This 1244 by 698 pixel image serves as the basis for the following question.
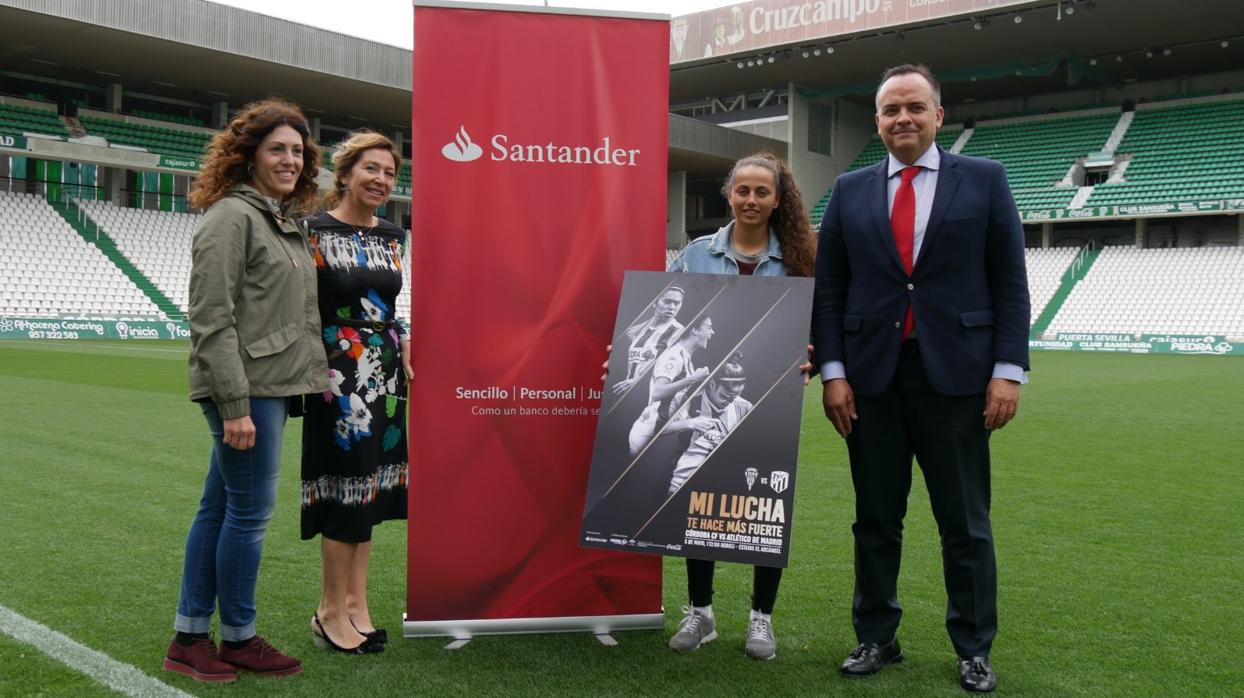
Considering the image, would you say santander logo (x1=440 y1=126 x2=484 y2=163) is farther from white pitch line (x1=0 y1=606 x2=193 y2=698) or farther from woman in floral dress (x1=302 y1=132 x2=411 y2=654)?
white pitch line (x1=0 y1=606 x2=193 y2=698)

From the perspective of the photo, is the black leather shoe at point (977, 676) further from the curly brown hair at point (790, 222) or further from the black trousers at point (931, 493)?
the curly brown hair at point (790, 222)

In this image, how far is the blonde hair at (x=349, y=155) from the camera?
3100 mm

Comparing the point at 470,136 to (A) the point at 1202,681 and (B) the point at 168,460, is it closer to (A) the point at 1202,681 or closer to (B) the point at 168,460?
(A) the point at 1202,681

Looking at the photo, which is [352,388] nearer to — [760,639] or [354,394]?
[354,394]

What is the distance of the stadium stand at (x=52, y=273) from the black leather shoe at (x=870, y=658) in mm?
23562

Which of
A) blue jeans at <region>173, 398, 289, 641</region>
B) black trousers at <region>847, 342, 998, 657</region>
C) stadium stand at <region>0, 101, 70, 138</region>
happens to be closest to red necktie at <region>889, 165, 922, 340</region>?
black trousers at <region>847, 342, 998, 657</region>

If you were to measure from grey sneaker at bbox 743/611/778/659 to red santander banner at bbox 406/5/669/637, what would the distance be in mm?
528

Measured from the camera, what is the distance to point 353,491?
3.06 meters

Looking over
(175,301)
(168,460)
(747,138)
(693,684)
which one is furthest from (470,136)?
(747,138)

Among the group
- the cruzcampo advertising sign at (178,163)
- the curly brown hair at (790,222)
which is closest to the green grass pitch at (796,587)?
the curly brown hair at (790,222)

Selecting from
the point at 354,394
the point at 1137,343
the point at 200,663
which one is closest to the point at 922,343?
the point at 354,394

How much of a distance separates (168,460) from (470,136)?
173 inches

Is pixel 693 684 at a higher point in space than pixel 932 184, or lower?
lower

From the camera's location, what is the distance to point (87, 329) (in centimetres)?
2241
